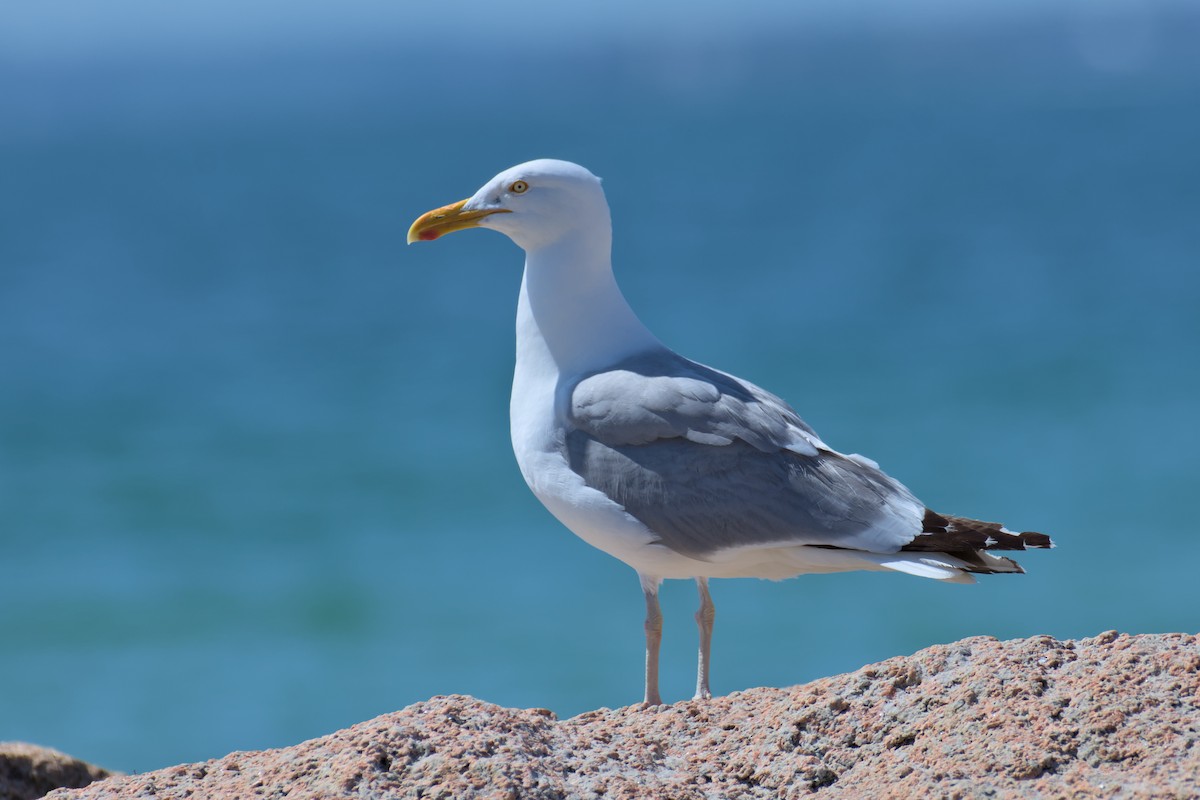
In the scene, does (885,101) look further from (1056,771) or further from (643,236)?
(1056,771)

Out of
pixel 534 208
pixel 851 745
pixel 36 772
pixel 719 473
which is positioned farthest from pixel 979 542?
pixel 36 772

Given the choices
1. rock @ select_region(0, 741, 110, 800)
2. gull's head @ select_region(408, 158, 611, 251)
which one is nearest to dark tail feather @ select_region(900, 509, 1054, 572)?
gull's head @ select_region(408, 158, 611, 251)

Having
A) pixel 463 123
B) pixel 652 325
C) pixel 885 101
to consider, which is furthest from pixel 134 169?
pixel 885 101

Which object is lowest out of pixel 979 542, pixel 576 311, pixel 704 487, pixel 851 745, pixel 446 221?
pixel 851 745

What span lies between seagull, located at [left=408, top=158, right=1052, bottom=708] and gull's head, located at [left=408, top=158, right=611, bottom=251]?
Result: 127 millimetres

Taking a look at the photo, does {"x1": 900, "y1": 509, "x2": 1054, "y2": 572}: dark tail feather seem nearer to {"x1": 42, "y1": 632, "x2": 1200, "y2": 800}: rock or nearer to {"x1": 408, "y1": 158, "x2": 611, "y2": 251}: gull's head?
{"x1": 42, "y1": 632, "x2": 1200, "y2": 800}: rock

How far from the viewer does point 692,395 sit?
473 cm

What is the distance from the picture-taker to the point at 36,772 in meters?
4.23

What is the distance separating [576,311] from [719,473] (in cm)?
82

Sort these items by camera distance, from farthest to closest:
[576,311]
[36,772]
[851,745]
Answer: [576,311] → [36,772] → [851,745]

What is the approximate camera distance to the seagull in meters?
4.46

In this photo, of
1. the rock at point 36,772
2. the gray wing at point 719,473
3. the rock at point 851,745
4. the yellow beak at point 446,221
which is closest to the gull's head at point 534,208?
the yellow beak at point 446,221

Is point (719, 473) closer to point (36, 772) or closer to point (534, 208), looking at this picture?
point (534, 208)

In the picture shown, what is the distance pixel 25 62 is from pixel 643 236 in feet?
270
